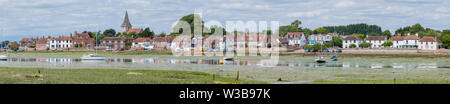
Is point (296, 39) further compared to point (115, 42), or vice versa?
point (115, 42)

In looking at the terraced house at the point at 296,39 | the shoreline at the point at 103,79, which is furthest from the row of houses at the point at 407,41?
the shoreline at the point at 103,79

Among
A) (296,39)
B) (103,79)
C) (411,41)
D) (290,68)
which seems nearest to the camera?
(103,79)

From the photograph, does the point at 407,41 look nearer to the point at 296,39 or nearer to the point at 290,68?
the point at 296,39

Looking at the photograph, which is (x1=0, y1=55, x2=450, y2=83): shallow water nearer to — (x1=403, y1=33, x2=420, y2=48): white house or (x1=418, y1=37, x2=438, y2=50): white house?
(x1=418, y1=37, x2=438, y2=50): white house

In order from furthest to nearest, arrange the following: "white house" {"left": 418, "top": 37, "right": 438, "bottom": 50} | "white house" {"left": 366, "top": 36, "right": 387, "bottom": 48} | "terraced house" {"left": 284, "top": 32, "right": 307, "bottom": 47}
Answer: "white house" {"left": 366, "top": 36, "right": 387, "bottom": 48} → "terraced house" {"left": 284, "top": 32, "right": 307, "bottom": 47} → "white house" {"left": 418, "top": 37, "right": 438, "bottom": 50}

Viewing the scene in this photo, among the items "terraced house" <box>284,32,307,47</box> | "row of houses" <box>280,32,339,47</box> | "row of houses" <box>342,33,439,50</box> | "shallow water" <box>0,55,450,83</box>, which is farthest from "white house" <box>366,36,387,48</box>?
"shallow water" <box>0,55,450,83</box>

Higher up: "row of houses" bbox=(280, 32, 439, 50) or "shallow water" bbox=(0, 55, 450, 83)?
"row of houses" bbox=(280, 32, 439, 50)

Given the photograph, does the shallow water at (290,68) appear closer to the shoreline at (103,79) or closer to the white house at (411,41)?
the shoreline at (103,79)

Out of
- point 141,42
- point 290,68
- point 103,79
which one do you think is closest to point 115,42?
point 141,42

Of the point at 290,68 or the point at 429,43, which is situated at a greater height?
the point at 429,43
